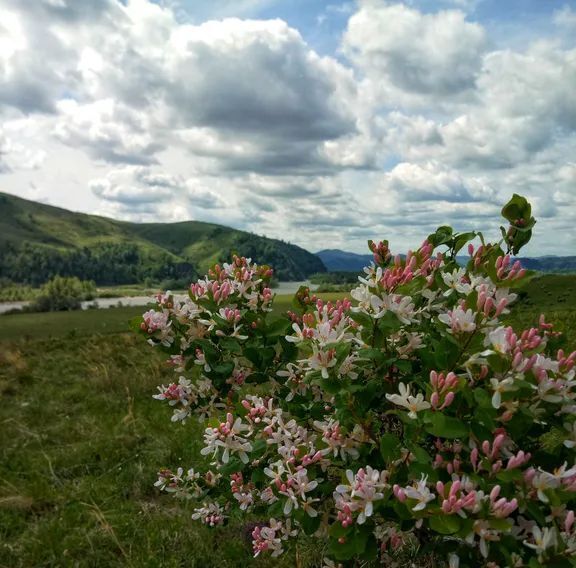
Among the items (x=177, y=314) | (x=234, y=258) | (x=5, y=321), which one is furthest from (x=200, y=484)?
(x=5, y=321)

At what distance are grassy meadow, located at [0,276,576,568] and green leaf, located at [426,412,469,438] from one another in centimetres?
116

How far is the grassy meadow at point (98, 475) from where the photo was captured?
5918 mm

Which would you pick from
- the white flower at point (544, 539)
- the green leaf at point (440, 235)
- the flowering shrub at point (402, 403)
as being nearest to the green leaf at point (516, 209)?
the flowering shrub at point (402, 403)

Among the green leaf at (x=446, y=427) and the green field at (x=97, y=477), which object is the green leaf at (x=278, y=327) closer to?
the green leaf at (x=446, y=427)

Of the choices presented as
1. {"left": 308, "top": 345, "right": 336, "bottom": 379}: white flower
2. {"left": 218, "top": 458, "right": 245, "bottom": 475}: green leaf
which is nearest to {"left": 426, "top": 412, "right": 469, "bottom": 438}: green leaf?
{"left": 308, "top": 345, "right": 336, "bottom": 379}: white flower

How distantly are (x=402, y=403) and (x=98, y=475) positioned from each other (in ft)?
24.2

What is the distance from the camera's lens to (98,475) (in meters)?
8.43

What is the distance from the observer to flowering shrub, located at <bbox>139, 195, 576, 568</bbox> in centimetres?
246

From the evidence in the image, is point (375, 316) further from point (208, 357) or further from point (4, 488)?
point (4, 488)

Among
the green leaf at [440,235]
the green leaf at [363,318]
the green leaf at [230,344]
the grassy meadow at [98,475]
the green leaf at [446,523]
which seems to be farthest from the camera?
the grassy meadow at [98,475]

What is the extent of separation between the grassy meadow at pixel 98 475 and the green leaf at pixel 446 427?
1.16 metres

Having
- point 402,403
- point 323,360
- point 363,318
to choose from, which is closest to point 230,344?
point 323,360

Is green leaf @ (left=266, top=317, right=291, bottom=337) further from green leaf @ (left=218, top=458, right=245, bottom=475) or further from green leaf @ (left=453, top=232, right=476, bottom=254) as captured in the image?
green leaf @ (left=453, top=232, right=476, bottom=254)

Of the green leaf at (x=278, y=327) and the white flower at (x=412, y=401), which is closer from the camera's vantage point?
the white flower at (x=412, y=401)
